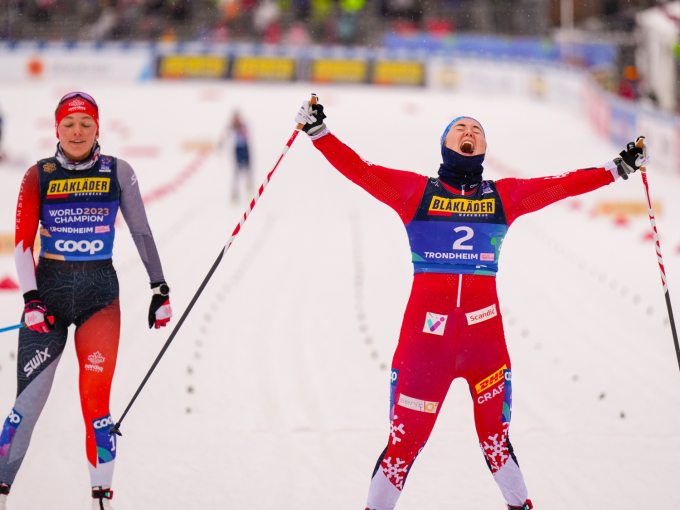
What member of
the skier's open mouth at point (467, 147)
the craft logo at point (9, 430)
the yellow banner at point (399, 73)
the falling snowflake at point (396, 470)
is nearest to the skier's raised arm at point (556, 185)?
the skier's open mouth at point (467, 147)

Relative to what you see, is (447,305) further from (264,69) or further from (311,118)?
(264,69)

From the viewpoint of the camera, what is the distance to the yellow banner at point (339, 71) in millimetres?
30547

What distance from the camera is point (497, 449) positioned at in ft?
12.3

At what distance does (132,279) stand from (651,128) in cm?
1426

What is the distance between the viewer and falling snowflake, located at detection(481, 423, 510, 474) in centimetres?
373

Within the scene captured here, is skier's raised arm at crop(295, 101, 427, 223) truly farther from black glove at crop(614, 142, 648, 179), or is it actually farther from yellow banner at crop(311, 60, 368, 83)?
yellow banner at crop(311, 60, 368, 83)

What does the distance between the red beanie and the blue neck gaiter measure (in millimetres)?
1777

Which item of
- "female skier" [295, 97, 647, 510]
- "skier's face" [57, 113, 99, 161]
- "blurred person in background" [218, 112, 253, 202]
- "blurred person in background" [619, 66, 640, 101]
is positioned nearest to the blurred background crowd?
"blurred person in background" [619, 66, 640, 101]

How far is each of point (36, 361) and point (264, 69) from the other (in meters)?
28.0

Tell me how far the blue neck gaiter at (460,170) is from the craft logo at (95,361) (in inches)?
74.2

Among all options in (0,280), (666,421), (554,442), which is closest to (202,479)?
(554,442)

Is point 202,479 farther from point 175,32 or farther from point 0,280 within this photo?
point 175,32

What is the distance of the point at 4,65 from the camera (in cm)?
3091

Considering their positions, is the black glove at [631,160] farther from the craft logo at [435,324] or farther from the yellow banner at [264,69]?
the yellow banner at [264,69]
